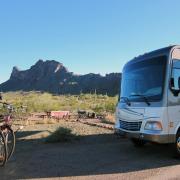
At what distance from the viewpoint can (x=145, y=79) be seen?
10.9 meters

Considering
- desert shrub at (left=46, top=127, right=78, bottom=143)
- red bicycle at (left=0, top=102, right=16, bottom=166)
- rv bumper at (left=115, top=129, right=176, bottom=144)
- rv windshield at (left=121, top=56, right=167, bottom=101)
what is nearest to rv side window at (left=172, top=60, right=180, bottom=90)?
rv windshield at (left=121, top=56, right=167, bottom=101)

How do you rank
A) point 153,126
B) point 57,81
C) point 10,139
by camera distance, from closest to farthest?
1. point 10,139
2. point 153,126
3. point 57,81

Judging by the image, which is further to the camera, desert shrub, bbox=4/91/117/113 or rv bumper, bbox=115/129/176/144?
desert shrub, bbox=4/91/117/113

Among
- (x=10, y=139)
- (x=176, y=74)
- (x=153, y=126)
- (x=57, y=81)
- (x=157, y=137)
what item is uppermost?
(x=57, y=81)

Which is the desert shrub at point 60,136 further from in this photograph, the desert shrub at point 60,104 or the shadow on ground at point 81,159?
the desert shrub at point 60,104

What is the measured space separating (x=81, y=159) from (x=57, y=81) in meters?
116

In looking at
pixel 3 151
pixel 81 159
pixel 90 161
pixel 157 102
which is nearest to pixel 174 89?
pixel 157 102

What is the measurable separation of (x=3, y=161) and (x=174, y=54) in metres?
4.96

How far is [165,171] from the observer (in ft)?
29.1

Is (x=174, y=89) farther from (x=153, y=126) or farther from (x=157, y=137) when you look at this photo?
(x=157, y=137)

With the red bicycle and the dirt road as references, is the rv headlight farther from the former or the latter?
the red bicycle

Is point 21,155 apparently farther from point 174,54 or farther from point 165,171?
point 174,54

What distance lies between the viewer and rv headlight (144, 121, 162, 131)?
32.9 feet

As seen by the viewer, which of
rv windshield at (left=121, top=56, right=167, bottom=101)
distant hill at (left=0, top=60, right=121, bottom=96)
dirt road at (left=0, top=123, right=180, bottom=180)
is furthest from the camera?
distant hill at (left=0, top=60, right=121, bottom=96)
